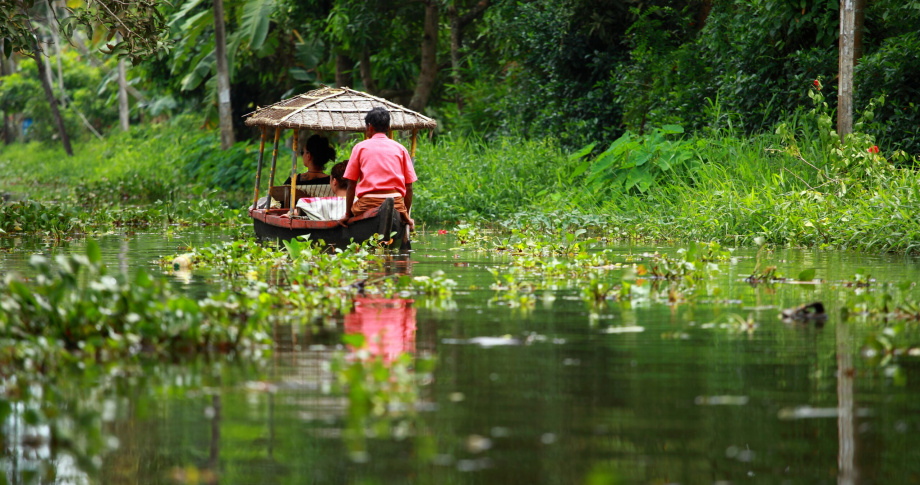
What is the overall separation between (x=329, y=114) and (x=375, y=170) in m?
1.45

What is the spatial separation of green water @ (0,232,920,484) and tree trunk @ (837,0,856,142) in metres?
7.81

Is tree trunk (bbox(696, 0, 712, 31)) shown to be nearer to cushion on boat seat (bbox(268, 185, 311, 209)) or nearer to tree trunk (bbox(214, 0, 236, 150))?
cushion on boat seat (bbox(268, 185, 311, 209))

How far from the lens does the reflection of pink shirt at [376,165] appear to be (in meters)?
11.6

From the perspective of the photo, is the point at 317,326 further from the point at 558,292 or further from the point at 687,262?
the point at 687,262

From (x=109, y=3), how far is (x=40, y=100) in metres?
38.5

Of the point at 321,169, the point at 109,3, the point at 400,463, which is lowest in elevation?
the point at 400,463

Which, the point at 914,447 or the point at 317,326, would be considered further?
the point at 317,326

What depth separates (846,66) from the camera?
44.2 ft

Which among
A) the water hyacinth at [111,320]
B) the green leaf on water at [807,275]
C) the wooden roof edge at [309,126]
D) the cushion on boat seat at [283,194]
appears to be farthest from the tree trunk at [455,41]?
the water hyacinth at [111,320]

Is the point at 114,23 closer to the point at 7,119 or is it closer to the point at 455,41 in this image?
the point at 455,41


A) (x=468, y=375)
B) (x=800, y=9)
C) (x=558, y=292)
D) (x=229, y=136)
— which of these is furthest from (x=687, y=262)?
(x=229, y=136)

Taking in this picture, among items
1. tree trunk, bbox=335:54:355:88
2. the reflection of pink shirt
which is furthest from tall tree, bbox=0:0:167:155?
tree trunk, bbox=335:54:355:88

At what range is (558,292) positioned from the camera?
8281 mm

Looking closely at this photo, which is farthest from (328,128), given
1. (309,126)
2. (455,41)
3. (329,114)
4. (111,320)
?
(455,41)
